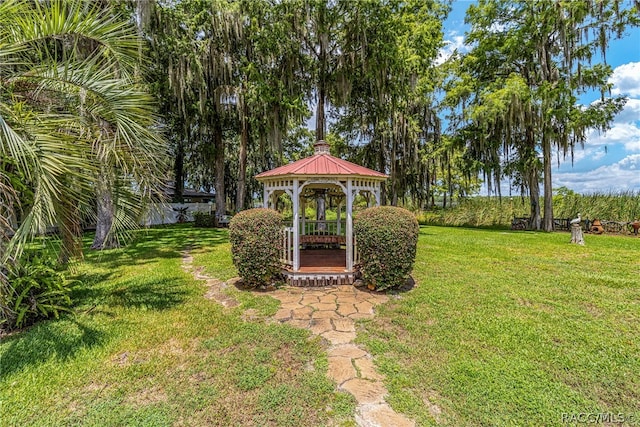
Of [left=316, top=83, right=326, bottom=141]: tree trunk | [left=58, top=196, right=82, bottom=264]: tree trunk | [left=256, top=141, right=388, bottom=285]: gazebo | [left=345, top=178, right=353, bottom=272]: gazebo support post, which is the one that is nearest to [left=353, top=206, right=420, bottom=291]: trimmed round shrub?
[left=345, top=178, right=353, bottom=272]: gazebo support post

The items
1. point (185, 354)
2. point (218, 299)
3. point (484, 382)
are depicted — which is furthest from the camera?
point (218, 299)

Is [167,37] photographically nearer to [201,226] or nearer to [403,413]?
[201,226]

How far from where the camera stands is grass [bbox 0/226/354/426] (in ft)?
7.95

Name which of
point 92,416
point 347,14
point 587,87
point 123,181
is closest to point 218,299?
point 123,181

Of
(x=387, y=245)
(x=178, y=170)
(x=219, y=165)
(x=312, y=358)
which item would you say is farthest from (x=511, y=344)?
(x=178, y=170)

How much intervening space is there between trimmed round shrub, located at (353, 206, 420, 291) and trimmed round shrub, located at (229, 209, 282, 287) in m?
1.61

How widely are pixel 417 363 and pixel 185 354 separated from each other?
2539 mm

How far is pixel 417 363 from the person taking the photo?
310cm

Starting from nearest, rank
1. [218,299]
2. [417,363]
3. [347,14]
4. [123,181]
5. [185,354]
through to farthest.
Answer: [417,363] < [185,354] < [123,181] < [218,299] < [347,14]

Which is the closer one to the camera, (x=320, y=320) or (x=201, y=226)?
(x=320, y=320)

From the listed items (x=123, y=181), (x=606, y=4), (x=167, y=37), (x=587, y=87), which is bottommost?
(x=123, y=181)

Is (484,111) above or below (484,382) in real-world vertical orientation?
above

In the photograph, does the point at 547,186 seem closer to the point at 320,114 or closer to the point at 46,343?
the point at 320,114

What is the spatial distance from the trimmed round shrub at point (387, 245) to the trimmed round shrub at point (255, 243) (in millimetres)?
1611
